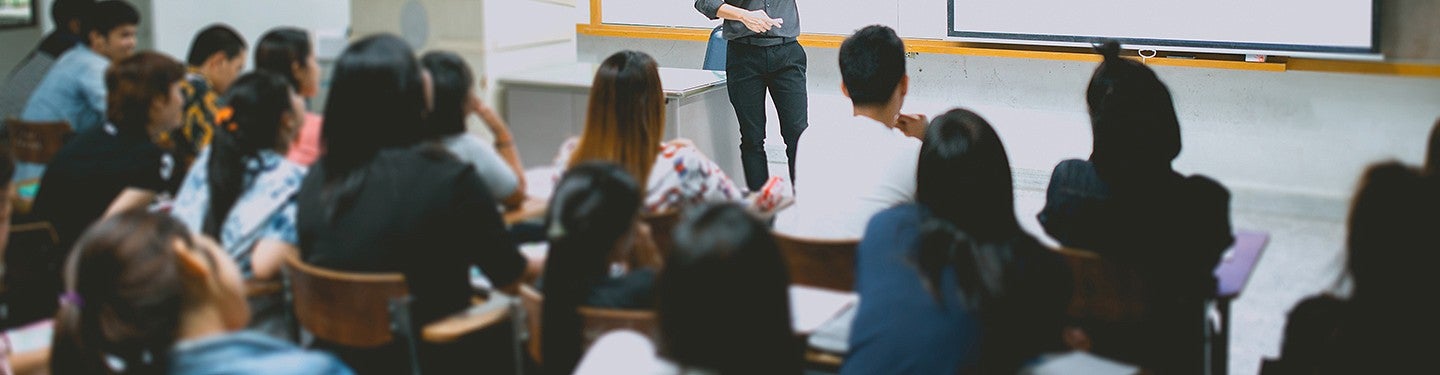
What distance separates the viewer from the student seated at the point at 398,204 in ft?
8.51

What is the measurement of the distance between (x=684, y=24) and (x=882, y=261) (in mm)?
4165

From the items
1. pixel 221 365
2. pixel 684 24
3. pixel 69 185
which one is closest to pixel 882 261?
pixel 221 365

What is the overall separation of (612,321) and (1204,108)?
372cm

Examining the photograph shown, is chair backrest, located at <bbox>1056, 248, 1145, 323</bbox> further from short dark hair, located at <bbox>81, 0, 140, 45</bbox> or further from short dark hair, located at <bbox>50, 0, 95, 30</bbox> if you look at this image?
short dark hair, located at <bbox>50, 0, 95, 30</bbox>

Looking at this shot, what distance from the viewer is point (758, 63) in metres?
5.09

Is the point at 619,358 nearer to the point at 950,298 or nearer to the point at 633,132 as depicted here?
the point at 950,298

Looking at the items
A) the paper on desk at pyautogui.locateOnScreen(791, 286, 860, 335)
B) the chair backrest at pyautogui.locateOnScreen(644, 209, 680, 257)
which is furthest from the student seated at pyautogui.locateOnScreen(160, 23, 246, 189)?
the paper on desk at pyautogui.locateOnScreen(791, 286, 860, 335)

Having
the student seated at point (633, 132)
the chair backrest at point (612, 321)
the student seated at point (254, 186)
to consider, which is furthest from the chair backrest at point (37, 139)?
the chair backrest at point (612, 321)

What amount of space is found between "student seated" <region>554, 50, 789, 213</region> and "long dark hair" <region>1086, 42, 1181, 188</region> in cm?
82

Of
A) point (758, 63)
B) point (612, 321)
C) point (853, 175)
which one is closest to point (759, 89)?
point (758, 63)

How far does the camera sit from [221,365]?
197 centimetres

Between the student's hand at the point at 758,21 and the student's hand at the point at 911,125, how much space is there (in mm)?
1459

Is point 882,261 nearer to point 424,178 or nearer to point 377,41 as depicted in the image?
point 424,178

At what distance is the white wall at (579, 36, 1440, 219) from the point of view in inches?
131
